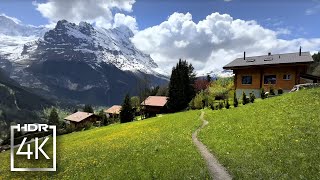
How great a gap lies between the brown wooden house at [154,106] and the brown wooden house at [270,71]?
44325 mm

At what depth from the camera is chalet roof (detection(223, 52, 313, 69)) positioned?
67.0 m

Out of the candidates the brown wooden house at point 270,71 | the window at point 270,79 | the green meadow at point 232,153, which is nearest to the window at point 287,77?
the brown wooden house at point 270,71

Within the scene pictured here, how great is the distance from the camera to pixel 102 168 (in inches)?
1070

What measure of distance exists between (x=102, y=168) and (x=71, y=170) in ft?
11.0

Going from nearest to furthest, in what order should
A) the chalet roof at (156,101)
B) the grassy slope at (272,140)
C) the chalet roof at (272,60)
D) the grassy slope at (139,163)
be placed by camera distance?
the grassy slope at (272,140)
the grassy slope at (139,163)
the chalet roof at (272,60)
the chalet roof at (156,101)

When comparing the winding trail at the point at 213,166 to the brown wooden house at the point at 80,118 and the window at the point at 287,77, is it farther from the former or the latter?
the brown wooden house at the point at 80,118

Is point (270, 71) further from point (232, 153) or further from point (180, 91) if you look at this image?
point (232, 153)

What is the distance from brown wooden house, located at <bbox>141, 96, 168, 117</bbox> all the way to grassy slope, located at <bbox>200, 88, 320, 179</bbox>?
2954 inches

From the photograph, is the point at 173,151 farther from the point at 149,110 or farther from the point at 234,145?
the point at 149,110

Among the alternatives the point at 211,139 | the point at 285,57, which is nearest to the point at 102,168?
the point at 211,139

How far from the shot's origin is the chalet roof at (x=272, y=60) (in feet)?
220

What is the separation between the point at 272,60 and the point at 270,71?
2.40m

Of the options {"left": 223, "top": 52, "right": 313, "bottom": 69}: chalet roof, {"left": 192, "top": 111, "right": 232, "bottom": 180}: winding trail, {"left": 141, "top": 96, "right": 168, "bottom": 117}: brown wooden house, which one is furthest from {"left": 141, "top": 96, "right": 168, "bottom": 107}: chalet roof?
{"left": 192, "top": 111, "right": 232, "bottom": 180}: winding trail

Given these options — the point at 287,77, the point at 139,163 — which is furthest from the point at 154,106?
the point at 139,163
